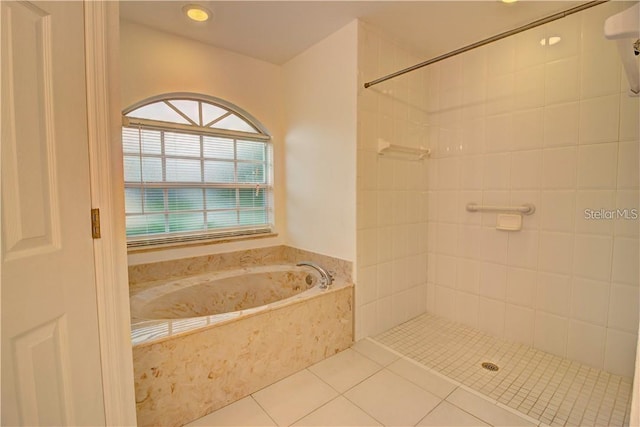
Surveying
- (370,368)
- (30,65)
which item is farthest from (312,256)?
(30,65)

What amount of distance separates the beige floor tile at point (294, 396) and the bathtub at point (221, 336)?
58mm

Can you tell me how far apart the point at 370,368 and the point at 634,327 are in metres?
1.48

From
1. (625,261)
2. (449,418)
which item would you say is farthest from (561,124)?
(449,418)

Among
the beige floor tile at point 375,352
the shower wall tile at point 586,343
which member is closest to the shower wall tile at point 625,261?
the shower wall tile at point 586,343

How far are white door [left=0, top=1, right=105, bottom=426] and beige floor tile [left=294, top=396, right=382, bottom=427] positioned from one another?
0.89 metres

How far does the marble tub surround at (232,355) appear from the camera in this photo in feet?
4.25

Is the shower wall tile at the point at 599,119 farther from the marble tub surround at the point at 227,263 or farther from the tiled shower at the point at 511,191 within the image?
the marble tub surround at the point at 227,263

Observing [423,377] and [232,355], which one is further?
[423,377]

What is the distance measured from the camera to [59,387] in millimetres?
819

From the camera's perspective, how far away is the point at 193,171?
2.31 m

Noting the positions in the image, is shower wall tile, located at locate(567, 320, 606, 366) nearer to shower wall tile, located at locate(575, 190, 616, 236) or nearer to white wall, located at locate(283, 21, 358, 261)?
shower wall tile, located at locate(575, 190, 616, 236)

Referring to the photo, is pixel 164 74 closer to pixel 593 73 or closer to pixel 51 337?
pixel 51 337

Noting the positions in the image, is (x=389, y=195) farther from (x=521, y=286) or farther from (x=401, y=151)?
(x=521, y=286)

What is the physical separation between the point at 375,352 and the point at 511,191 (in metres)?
1.47
